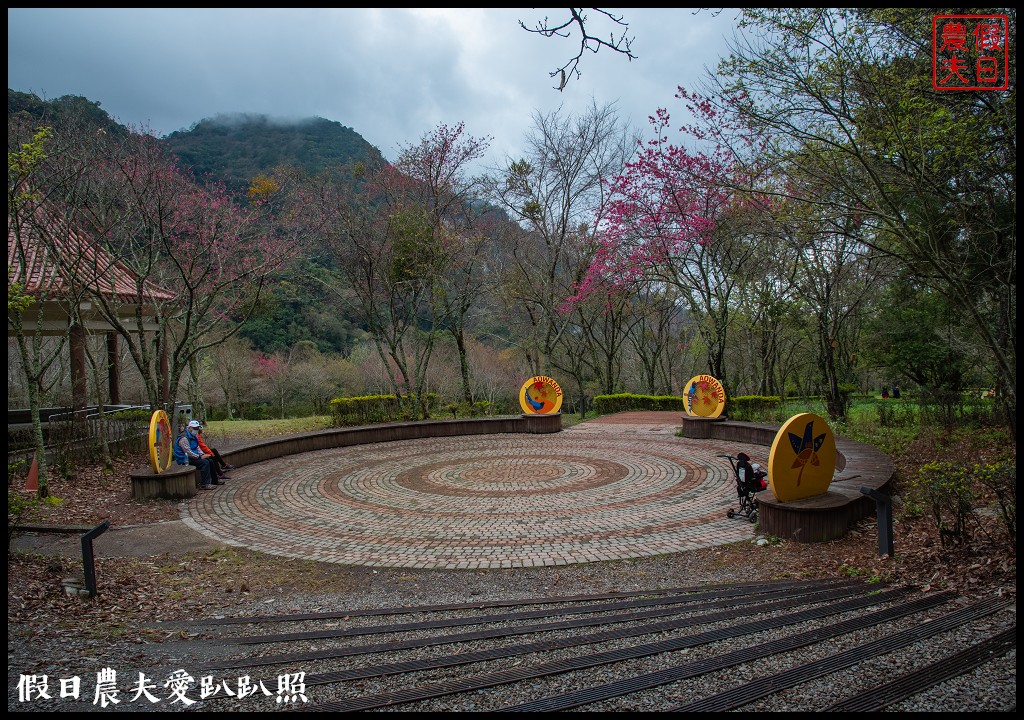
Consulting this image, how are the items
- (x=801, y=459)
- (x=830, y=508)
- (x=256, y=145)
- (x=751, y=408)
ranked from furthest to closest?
1. (x=256, y=145)
2. (x=751, y=408)
3. (x=801, y=459)
4. (x=830, y=508)

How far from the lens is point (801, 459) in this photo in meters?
7.43

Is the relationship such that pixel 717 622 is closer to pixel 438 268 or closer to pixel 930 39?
pixel 930 39

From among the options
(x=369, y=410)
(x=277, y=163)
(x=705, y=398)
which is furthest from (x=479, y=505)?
(x=277, y=163)

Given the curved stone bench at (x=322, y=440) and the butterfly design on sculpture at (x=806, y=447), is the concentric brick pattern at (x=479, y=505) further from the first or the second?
the butterfly design on sculpture at (x=806, y=447)

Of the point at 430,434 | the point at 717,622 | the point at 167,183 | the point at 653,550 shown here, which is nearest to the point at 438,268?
the point at 430,434

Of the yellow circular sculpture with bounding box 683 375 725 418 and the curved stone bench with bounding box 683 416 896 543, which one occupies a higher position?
the yellow circular sculpture with bounding box 683 375 725 418

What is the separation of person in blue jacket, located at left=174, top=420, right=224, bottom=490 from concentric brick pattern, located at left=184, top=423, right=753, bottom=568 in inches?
13.2

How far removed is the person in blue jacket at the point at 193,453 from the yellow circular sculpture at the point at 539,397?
957 cm

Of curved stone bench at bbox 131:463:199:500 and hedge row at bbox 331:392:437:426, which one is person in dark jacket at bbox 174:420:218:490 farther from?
hedge row at bbox 331:392:437:426

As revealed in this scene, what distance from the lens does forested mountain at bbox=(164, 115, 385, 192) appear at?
37.6 meters

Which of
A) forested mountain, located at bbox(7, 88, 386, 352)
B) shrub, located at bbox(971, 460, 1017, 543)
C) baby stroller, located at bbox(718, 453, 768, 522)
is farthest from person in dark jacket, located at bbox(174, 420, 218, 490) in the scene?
forested mountain, located at bbox(7, 88, 386, 352)

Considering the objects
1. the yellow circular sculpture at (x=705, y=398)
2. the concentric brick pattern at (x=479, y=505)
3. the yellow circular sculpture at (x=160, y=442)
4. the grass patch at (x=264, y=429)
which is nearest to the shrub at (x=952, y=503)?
the concentric brick pattern at (x=479, y=505)

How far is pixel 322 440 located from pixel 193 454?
5.16 meters

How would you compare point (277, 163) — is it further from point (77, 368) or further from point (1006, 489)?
point (1006, 489)
